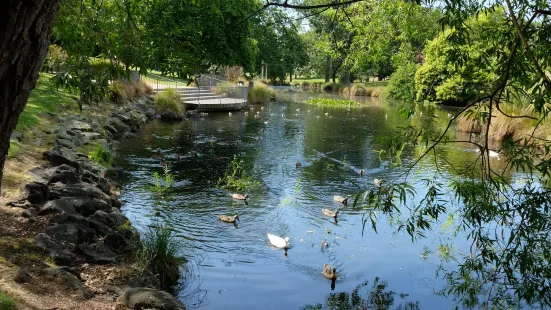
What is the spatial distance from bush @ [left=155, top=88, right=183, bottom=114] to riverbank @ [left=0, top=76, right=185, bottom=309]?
13.3m

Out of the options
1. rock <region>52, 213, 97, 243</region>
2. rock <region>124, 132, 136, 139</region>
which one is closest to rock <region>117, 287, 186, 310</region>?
rock <region>52, 213, 97, 243</region>

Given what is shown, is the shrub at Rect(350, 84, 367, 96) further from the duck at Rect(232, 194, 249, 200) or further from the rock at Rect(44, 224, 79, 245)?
the rock at Rect(44, 224, 79, 245)

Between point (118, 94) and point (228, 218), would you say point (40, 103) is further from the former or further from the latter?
point (228, 218)

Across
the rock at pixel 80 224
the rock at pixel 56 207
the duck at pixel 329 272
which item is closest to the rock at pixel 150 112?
the rock at pixel 56 207

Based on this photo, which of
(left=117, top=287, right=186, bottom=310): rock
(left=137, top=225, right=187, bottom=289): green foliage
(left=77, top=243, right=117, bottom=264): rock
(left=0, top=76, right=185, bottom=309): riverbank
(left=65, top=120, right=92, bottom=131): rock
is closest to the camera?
(left=0, top=76, right=185, bottom=309): riverbank

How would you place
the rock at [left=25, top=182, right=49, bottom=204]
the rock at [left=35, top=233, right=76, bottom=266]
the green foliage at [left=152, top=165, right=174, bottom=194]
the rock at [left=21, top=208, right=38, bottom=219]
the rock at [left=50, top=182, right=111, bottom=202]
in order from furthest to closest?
1. the green foliage at [left=152, top=165, right=174, bottom=194]
2. the rock at [left=50, top=182, right=111, bottom=202]
3. the rock at [left=25, top=182, right=49, bottom=204]
4. the rock at [left=21, top=208, right=38, bottom=219]
5. the rock at [left=35, top=233, right=76, bottom=266]

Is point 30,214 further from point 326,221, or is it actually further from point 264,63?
point 264,63

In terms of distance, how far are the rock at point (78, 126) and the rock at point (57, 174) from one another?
5.12 metres

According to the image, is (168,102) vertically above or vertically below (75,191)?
above

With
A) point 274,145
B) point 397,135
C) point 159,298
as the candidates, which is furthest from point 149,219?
point 274,145

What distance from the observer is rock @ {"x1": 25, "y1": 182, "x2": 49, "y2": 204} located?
6.66 m

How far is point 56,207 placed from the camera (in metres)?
6.49

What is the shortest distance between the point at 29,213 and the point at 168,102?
18558 millimetres

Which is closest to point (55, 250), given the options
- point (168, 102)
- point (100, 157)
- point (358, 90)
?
point (100, 157)
